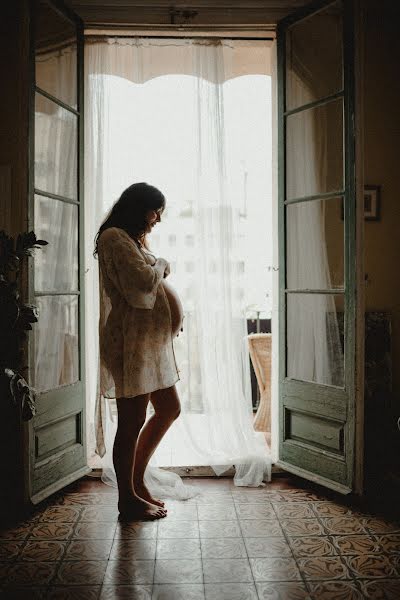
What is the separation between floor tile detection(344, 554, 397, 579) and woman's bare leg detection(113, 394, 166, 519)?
2.96 feet

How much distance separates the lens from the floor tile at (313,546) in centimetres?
227

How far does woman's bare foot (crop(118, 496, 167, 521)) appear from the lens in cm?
264

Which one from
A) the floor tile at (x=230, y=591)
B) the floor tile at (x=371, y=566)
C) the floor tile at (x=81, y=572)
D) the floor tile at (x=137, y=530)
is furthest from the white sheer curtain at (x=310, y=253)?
the floor tile at (x=81, y=572)

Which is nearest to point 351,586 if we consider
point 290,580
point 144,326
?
point 290,580

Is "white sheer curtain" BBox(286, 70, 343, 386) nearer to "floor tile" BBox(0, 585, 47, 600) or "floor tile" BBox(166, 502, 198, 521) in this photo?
"floor tile" BBox(166, 502, 198, 521)

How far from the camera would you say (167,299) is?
2656 mm

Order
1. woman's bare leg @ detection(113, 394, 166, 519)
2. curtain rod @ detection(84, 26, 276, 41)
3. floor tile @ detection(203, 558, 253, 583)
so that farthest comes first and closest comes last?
curtain rod @ detection(84, 26, 276, 41) → woman's bare leg @ detection(113, 394, 166, 519) → floor tile @ detection(203, 558, 253, 583)

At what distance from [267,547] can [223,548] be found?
7.0 inches

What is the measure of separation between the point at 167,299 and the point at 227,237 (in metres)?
0.93

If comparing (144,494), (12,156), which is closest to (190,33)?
(12,156)

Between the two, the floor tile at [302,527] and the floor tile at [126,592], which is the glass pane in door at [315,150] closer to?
the floor tile at [302,527]

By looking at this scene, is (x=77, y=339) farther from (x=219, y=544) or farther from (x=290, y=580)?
(x=290, y=580)

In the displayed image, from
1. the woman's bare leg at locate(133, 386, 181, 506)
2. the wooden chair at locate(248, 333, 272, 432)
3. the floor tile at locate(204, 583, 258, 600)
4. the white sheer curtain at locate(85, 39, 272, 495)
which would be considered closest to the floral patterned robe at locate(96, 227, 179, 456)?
the woman's bare leg at locate(133, 386, 181, 506)

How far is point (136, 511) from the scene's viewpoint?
2.65 m
